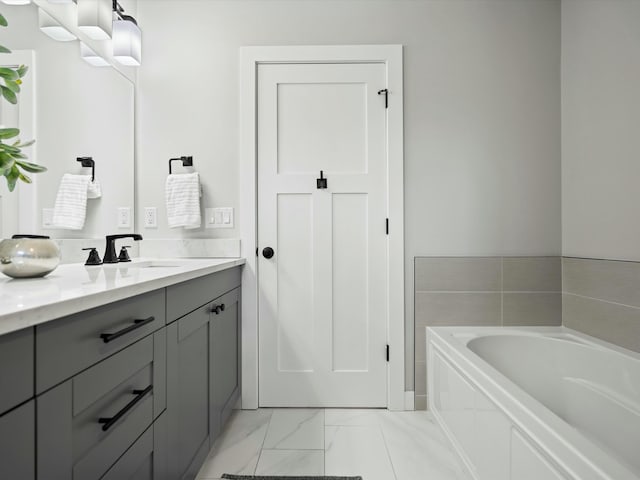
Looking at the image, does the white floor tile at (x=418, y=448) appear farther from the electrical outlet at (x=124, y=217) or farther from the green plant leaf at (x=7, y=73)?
the green plant leaf at (x=7, y=73)

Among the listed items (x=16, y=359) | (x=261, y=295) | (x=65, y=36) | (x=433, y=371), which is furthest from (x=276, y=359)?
(x=65, y=36)

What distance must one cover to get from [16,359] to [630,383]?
1992 millimetres

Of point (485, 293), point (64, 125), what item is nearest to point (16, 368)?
point (64, 125)

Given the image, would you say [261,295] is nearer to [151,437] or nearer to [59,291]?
[151,437]

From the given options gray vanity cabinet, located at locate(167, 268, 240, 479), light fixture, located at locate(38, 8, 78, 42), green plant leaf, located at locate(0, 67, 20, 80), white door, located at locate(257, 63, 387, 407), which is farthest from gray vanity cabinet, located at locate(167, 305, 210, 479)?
light fixture, located at locate(38, 8, 78, 42)

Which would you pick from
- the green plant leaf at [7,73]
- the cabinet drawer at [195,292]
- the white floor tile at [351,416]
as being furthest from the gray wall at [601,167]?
the green plant leaf at [7,73]

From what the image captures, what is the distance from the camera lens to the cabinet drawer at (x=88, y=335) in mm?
651

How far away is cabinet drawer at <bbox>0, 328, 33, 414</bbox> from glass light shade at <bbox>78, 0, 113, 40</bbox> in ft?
5.30

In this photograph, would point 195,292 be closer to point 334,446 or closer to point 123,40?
point 334,446

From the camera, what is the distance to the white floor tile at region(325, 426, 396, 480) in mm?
1530

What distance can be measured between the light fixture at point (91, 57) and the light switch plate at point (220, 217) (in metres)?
0.91

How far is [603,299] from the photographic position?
1.77 m

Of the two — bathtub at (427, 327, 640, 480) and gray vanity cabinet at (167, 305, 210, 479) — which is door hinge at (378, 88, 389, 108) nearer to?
bathtub at (427, 327, 640, 480)

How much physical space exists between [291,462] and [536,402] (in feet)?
3.45
